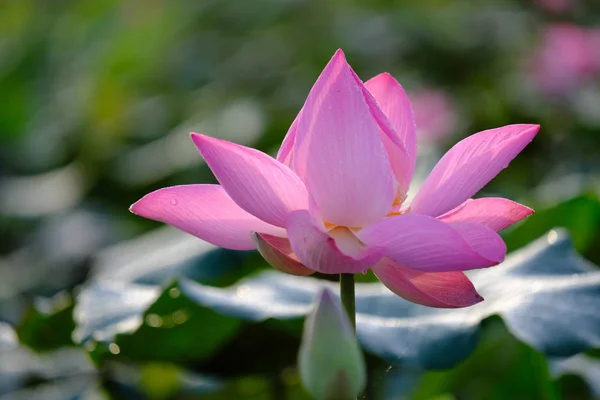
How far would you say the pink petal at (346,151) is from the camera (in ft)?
1.54

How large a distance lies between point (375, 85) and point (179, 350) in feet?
1.14

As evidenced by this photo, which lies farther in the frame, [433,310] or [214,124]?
[214,124]

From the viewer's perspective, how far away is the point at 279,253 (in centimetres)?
47

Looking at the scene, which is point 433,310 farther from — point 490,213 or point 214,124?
point 214,124

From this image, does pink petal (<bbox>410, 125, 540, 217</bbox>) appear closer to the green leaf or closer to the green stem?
the green stem

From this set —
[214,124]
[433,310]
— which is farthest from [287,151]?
[214,124]

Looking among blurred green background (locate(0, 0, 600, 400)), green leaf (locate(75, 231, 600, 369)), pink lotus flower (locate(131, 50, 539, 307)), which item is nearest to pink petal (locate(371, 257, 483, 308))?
pink lotus flower (locate(131, 50, 539, 307))

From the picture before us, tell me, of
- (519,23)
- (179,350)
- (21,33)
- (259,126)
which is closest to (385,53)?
(519,23)

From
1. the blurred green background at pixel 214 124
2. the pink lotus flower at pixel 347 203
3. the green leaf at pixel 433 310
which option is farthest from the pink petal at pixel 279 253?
the blurred green background at pixel 214 124

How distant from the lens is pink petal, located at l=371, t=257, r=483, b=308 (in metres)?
0.48

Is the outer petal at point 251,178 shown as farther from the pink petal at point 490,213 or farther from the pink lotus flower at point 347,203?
the pink petal at point 490,213

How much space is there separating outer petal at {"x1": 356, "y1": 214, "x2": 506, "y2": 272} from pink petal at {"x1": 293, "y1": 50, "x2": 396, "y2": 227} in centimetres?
2

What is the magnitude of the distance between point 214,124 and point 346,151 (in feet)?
5.36

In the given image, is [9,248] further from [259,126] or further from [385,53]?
[385,53]
